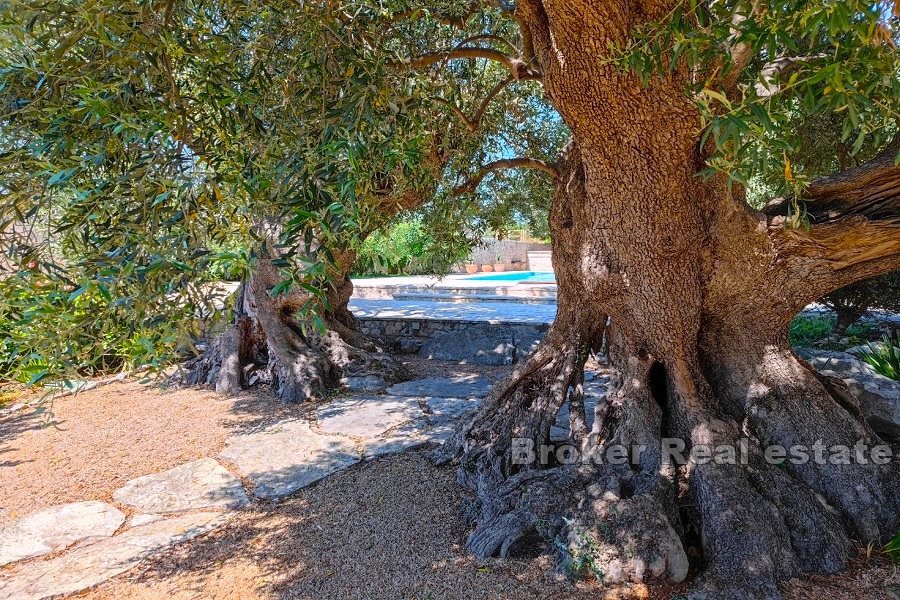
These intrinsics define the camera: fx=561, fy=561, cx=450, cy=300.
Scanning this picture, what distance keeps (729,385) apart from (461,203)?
2.51 metres

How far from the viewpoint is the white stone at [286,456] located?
160 inches

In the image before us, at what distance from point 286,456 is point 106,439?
2010 mm

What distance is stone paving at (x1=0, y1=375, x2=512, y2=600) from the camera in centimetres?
308

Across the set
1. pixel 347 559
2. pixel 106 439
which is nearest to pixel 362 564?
pixel 347 559

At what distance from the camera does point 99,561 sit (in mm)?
3102

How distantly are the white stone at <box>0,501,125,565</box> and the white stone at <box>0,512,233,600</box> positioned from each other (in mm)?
165

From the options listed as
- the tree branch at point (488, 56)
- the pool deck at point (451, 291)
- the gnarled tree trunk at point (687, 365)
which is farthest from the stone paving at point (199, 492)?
the pool deck at point (451, 291)

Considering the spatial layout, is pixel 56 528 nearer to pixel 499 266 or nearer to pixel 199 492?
pixel 199 492

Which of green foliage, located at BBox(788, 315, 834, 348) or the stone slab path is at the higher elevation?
green foliage, located at BBox(788, 315, 834, 348)

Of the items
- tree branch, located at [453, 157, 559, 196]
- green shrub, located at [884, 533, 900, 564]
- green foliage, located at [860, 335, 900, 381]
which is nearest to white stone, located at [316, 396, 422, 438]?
tree branch, located at [453, 157, 559, 196]

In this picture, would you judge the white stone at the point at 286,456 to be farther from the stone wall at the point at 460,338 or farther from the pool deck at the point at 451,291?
the pool deck at the point at 451,291

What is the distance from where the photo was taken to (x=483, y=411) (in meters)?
4.16

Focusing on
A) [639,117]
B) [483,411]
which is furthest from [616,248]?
[483,411]

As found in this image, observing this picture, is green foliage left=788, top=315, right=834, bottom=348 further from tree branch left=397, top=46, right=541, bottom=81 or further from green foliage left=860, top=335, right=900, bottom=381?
tree branch left=397, top=46, right=541, bottom=81
